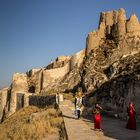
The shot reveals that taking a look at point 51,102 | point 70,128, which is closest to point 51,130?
point 70,128

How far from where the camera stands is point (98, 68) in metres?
37.9

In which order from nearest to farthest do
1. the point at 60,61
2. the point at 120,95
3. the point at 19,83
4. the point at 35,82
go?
the point at 120,95 < the point at 35,82 < the point at 19,83 < the point at 60,61

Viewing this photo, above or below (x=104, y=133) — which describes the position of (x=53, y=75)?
above

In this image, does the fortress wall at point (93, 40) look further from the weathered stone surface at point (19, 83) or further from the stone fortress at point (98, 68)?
the weathered stone surface at point (19, 83)

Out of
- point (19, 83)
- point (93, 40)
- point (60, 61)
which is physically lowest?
point (19, 83)

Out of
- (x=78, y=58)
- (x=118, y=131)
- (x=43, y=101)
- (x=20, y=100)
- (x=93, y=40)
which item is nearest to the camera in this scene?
(x=118, y=131)

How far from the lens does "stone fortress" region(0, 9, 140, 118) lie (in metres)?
25.7

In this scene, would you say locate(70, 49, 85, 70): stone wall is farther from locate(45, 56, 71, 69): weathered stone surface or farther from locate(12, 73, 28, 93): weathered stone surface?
locate(12, 73, 28, 93): weathered stone surface

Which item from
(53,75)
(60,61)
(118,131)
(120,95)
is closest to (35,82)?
(53,75)

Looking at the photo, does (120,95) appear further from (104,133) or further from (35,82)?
(35,82)

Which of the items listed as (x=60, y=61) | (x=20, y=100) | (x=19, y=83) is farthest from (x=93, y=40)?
(x=60, y=61)

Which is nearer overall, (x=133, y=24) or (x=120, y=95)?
(x=120, y=95)

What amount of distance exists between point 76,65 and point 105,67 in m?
9.40

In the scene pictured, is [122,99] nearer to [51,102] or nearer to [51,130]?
[51,130]
